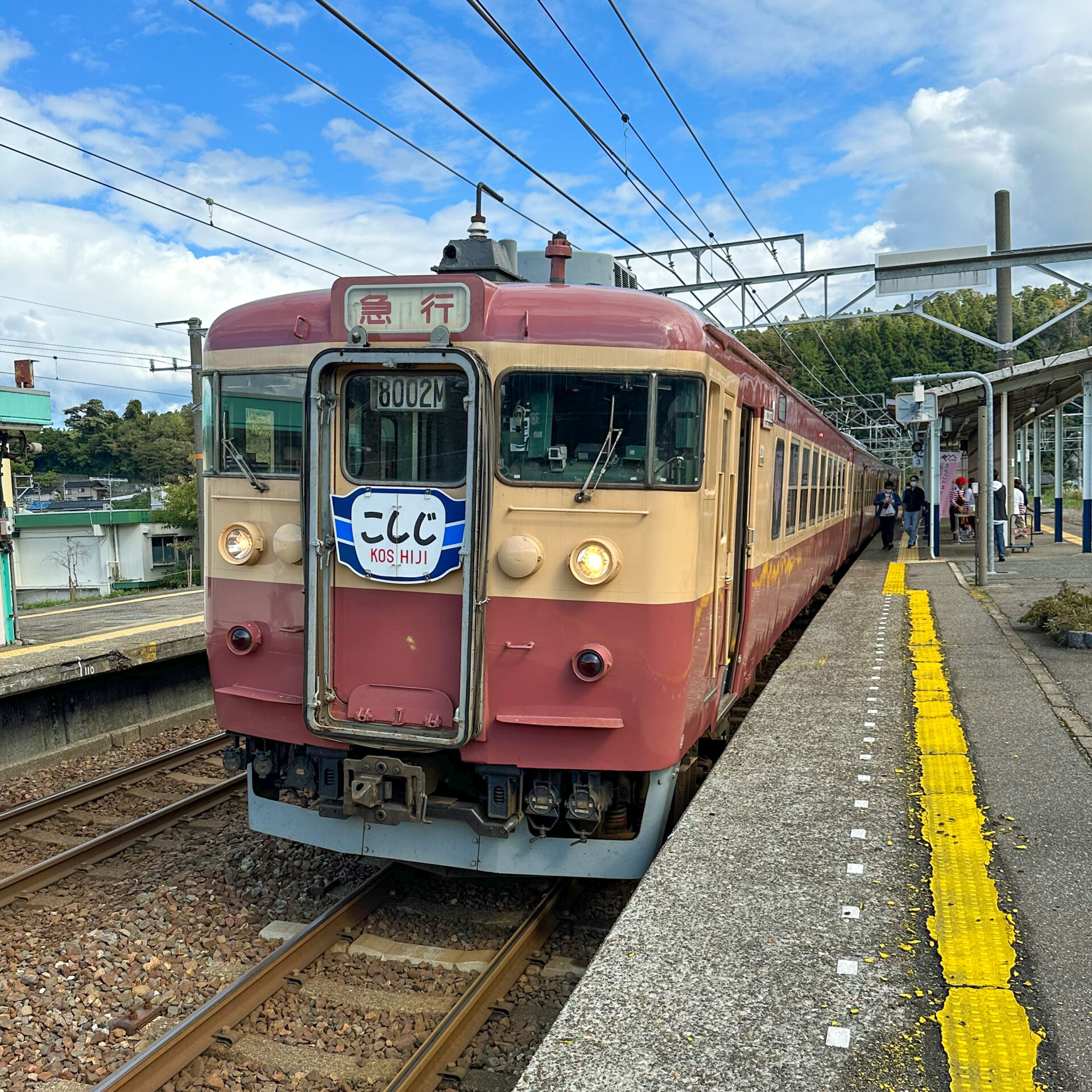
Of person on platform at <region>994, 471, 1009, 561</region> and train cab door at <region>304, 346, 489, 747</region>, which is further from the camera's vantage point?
person on platform at <region>994, 471, 1009, 561</region>

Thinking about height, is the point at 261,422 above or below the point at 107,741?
above

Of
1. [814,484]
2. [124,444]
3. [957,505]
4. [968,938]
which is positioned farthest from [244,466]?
[124,444]

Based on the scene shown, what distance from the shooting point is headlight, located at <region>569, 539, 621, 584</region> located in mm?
4445

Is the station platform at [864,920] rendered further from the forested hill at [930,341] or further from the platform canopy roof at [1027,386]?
the forested hill at [930,341]

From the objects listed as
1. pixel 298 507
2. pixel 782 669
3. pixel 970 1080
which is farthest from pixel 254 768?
pixel 782 669

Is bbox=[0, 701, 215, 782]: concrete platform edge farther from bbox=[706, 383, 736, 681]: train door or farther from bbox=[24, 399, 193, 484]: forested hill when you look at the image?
bbox=[24, 399, 193, 484]: forested hill

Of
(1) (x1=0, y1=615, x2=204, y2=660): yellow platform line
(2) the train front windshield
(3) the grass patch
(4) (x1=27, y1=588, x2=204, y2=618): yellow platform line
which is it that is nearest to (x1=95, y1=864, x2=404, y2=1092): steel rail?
(2) the train front windshield

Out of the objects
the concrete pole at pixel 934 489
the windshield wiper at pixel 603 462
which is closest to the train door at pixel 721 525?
the windshield wiper at pixel 603 462

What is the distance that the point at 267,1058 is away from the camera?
4.04m

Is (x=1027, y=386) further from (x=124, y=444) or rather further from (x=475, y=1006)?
(x=124, y=444)

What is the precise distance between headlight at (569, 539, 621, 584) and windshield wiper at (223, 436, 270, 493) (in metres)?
1.58

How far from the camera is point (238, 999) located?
4.26 metres

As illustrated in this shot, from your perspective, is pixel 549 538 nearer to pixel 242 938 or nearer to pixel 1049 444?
pixel 242 938

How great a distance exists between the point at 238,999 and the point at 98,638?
697cm
